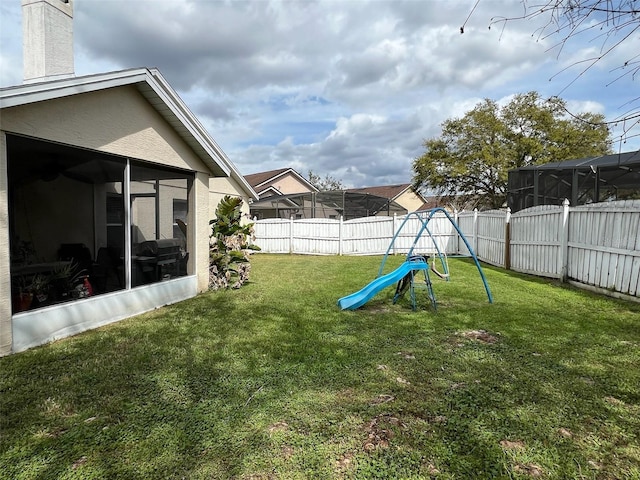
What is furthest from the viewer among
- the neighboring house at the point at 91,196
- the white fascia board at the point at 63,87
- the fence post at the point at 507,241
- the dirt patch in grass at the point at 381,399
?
the fence post at the point at 507,241

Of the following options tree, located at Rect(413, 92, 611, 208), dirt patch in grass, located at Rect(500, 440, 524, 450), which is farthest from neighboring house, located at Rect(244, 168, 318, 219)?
dirt patch in grass, located at Rect(500, 440, 524, 450)

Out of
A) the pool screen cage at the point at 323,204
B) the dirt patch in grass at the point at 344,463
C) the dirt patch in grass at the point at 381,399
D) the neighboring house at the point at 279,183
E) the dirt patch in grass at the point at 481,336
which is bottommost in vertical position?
the dirt patch in grass at the point at 344,463

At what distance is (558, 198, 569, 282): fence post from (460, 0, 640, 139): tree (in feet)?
23.2

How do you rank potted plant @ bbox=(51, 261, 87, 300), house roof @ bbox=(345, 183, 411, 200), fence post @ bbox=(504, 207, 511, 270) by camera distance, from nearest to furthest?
potted plant @ bbox=(51, 261, 87, 300) → fence post @ bbox=(504, 207, 511, 270) → house roof @ bbox=(345, 183, 411, 200)

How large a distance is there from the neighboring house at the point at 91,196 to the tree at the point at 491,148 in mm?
22909

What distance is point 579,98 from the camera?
2580 mm

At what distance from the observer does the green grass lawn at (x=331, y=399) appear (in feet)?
7.70

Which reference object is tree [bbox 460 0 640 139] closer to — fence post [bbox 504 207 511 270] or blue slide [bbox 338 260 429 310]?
blue slide [bbox 338 260 429 310]

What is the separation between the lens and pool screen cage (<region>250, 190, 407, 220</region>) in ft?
68.0

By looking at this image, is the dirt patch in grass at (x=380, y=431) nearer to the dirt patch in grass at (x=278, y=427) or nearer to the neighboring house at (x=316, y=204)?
the dirt patch in grass at (x=278, y=427)

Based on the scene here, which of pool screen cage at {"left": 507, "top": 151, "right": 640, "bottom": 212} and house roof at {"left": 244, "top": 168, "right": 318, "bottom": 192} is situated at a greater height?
house roof at {"left": 244, "top": 168, "right": 318, "bottom": 192}

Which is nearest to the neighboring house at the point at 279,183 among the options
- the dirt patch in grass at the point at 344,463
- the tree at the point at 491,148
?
the tree at the point at 491,148

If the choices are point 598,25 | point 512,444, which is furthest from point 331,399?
point 598,25

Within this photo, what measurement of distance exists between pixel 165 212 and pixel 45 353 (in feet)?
11.3
